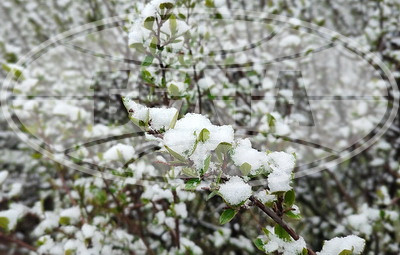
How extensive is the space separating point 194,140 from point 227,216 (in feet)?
0.43

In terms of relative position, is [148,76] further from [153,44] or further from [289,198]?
[289,198]

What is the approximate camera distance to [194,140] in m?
0.52

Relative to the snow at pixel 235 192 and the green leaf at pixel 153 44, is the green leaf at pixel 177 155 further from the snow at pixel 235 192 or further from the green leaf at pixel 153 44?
the green leaf at pixel 153 44

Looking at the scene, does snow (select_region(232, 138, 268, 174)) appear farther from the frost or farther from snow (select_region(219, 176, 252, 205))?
the frost

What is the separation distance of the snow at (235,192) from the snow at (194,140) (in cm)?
5

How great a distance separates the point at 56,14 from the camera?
2496mm

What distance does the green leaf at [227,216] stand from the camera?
0.53 meters

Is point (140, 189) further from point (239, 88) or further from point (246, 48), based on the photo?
point (246, 48)

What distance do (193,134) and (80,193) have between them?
934 millimetres

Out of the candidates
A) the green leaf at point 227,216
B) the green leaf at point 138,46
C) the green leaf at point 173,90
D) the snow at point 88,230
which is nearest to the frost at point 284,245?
the green leaf at point 227,216

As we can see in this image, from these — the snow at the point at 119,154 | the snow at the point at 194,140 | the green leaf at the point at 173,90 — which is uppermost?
the snow at the point at 194,140

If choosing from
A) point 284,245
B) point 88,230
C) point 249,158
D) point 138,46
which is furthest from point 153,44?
point 88,230

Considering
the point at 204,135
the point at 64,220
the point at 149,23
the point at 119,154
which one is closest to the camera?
the point at 204,135

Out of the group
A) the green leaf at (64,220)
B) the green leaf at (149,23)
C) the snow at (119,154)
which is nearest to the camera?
the green leaf at (149,23)
